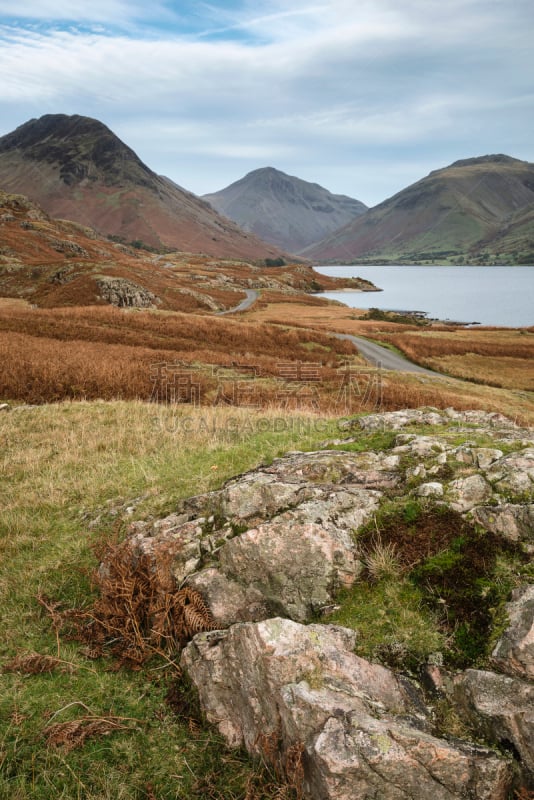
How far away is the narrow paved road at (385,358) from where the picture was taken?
4091cm

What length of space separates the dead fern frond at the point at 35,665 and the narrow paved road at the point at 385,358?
37111 millimetres

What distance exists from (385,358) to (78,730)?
4370cm

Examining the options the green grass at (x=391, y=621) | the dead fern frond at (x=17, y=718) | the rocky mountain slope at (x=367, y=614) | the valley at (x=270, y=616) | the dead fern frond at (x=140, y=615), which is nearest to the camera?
the rocky mountain slope at (x=367, y=614)

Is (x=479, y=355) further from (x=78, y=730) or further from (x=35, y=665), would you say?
(x=78, y=730)

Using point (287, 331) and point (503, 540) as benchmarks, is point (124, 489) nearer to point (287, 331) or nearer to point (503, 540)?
point (503, 540)

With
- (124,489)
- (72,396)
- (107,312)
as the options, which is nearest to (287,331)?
(107,312)

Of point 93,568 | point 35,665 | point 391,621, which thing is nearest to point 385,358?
point 93,568

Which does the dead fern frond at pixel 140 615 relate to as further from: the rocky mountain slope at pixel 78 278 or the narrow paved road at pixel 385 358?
the rocky mountain slope at pixel 78 278

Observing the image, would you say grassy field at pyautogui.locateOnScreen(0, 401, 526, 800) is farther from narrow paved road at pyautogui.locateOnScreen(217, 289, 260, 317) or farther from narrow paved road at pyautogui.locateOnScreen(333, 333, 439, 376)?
narrow paved road at pyautogui.locateOnScreen(217, 289, 260, 317)

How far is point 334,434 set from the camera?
411 inches

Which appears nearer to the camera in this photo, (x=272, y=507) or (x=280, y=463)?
(x=272, y=507)

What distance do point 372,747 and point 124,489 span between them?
6.39m

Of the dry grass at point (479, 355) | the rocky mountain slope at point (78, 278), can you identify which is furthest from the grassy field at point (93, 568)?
the rocky mountain slope at point (78, 278)

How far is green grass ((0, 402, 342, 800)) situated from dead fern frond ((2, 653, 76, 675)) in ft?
0.22
